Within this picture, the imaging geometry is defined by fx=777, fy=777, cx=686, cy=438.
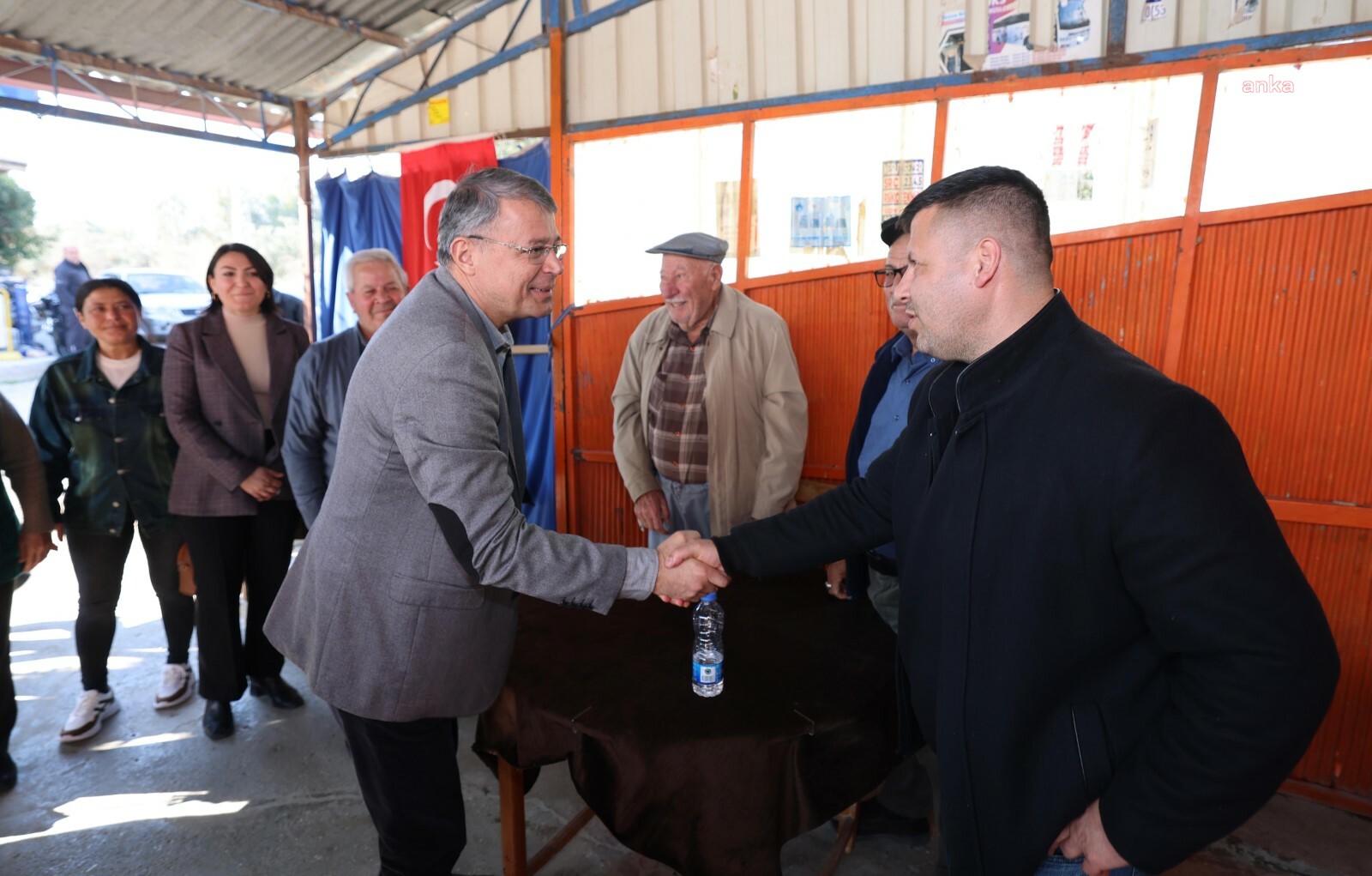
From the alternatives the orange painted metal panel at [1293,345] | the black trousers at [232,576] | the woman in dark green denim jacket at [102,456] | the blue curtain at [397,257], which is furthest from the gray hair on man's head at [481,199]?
the blue curtain at [397,257]

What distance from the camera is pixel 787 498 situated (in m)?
3.39

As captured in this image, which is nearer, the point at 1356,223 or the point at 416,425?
the point at 416,425

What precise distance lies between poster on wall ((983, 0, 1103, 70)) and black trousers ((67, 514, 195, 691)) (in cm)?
424

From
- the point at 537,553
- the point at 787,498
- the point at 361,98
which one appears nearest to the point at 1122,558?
the point at 537,553

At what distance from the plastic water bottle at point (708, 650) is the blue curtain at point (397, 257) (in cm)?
259

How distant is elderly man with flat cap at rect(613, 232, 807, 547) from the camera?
3387 mm

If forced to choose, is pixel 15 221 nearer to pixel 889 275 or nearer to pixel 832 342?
pixel 832 342

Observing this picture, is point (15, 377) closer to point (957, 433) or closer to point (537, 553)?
point (537, 553)

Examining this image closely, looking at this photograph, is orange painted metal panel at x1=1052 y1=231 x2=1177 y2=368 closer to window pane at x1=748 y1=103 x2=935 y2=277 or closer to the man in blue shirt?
window pane at x1=748 y1=103 x2=935 y2=277

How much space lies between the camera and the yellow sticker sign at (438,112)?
504 cm

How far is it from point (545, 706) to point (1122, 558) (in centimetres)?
126

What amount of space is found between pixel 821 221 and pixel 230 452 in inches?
114

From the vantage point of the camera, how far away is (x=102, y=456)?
11.0ft

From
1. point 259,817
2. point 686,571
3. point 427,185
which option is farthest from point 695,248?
point 259,817
